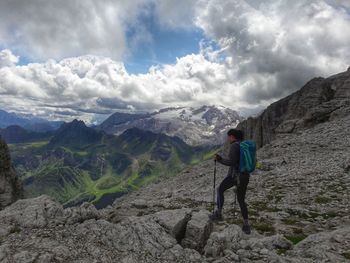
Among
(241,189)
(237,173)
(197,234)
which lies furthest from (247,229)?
(197,234)

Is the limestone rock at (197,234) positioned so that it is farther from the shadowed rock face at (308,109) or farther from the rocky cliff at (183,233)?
the shadowed rock face at (308,109)

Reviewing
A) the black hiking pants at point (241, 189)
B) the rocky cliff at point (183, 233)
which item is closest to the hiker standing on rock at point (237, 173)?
the black hiking pants at point (241, 189)

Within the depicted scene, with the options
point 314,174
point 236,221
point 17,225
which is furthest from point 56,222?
point 314,174

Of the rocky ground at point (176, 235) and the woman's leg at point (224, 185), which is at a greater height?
the woman's leg at point (224, 185)

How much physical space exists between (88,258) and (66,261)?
869 millimetres

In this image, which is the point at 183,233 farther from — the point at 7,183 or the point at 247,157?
the point at 7,183

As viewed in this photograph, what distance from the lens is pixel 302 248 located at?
1443 centimetres

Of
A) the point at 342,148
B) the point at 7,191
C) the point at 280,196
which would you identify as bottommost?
the point at 7,191

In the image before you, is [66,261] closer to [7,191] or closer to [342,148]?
[7,191]

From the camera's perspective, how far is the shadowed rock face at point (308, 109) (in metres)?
76.8

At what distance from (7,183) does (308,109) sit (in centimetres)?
8024

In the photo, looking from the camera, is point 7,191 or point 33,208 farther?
point 7,191

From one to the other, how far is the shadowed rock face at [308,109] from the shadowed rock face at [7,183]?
210 ft

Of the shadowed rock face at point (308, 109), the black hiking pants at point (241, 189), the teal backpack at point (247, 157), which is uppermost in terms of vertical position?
the shadowed rock face at point (308, 109)
